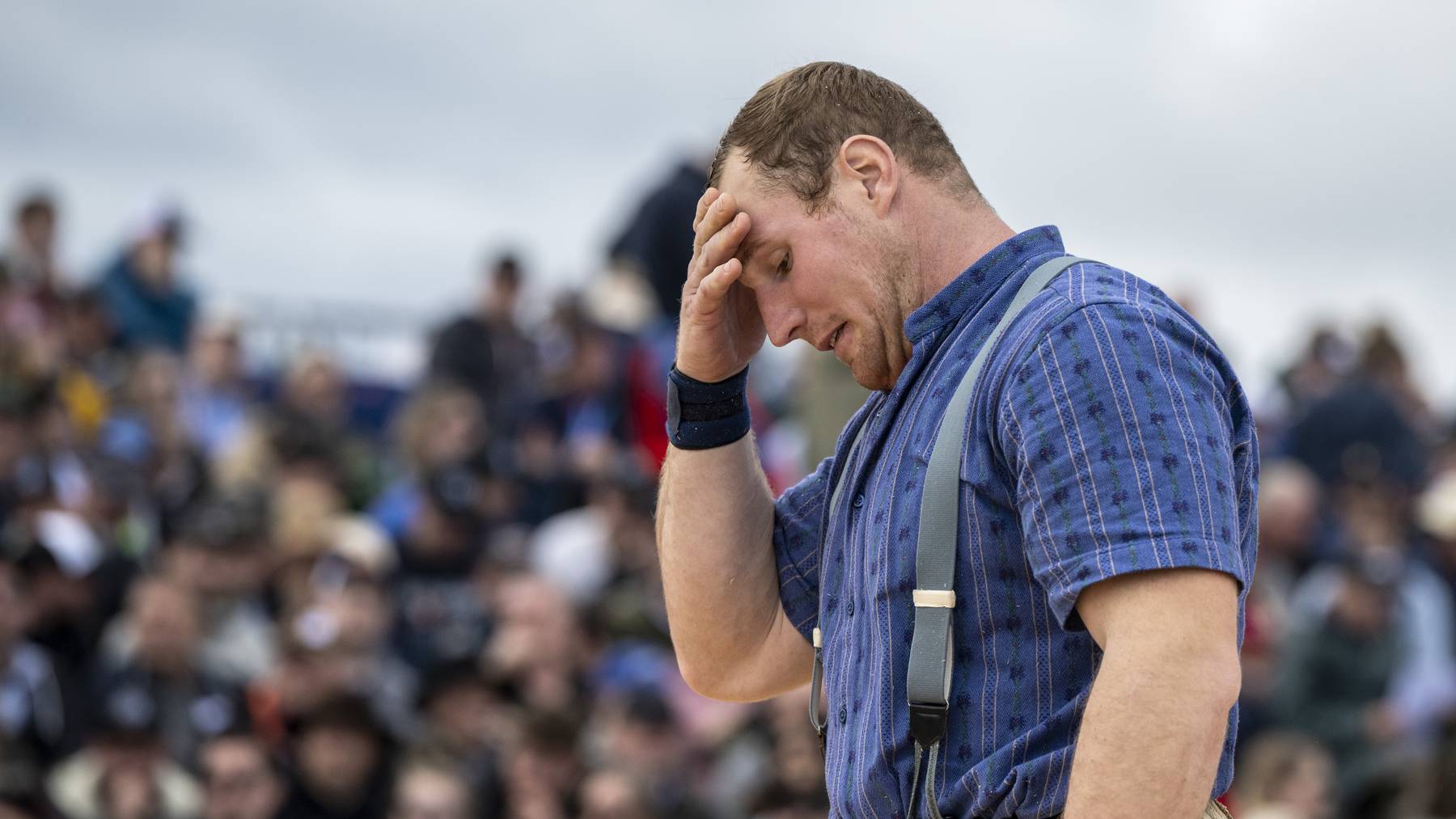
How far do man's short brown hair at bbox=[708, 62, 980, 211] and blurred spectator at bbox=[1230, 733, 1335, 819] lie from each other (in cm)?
531

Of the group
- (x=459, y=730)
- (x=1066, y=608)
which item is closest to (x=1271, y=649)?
(x=459, y=730)

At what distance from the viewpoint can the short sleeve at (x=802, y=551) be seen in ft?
9.22

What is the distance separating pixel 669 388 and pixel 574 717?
4636 mm

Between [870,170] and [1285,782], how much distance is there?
226 inches

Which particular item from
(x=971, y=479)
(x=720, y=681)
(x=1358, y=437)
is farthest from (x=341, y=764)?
(x=1358, y=437)

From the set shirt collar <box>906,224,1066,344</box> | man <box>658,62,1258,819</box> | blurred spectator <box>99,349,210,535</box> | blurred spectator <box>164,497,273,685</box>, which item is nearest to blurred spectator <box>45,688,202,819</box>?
blurred spectator <box>164,497,273,685</box>

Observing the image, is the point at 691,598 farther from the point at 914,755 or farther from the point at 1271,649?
the point at 1271,649

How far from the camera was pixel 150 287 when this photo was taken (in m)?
10.5

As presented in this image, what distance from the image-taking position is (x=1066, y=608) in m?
2.04

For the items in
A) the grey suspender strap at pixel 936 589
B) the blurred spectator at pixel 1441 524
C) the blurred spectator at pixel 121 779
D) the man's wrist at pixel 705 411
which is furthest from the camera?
the blurred spectator at pixel 1441 524

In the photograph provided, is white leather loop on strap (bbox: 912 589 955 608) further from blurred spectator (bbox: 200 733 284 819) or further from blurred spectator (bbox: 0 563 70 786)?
blurred spectator (bbox: 0 563 70 786)

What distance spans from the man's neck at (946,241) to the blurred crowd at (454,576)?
331 cm

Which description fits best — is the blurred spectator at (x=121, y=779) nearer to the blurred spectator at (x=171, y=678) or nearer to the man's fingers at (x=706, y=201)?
the blurred spectator at (x=171, y=678)

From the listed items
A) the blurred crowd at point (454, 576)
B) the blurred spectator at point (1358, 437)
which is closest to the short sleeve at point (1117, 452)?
the blurred crowd at point (454, 576)
